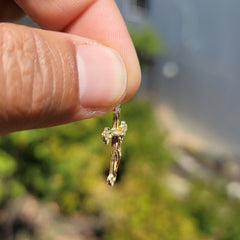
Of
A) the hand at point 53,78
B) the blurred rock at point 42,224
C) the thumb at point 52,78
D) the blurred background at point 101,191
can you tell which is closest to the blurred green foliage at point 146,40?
the blurred background at point 101,191

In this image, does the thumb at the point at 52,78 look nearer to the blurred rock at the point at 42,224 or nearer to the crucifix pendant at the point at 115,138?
the crucifix pendant at the point at 115,138

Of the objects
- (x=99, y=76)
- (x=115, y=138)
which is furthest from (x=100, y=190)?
(x=99, y=76)

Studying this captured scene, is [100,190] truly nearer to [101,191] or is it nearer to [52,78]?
[101,191]

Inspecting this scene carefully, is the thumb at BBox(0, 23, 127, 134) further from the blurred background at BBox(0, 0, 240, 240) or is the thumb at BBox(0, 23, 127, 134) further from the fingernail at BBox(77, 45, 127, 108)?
the blurred background at BBox(0, 0, 240, 240)

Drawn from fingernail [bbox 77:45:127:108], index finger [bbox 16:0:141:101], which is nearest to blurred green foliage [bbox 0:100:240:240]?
index finger [bbox 16:0:141:101]

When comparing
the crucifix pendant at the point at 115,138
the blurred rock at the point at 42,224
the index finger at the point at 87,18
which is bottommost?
the blurred rock at the point at 42,224

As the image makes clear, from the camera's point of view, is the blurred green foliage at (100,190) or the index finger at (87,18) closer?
the index finger at (87,18)

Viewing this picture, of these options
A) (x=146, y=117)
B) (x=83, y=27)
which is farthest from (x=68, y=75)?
(x=146, y=117)
